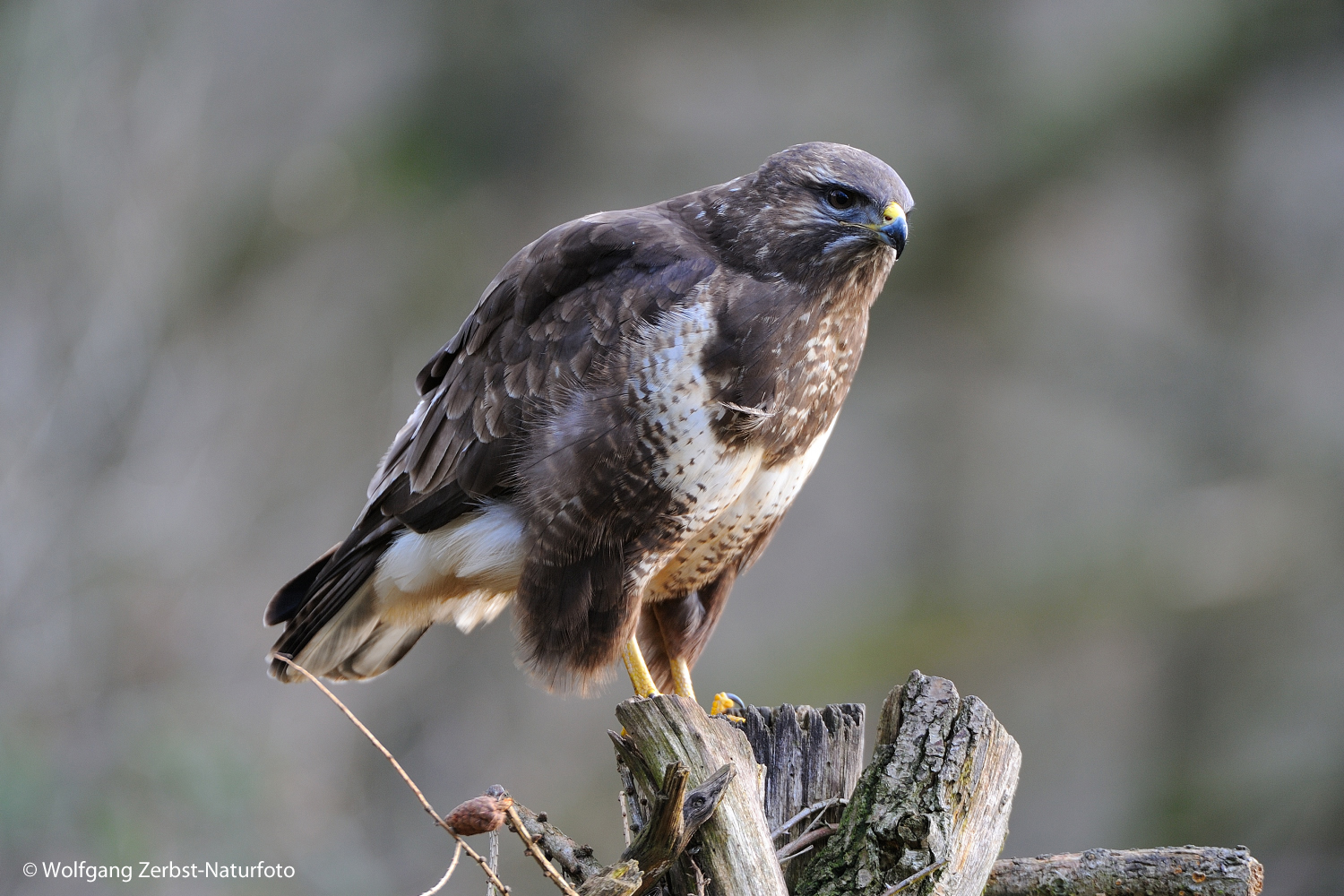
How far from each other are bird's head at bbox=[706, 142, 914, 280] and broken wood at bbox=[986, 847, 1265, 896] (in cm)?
137

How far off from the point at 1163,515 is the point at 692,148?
3374mm

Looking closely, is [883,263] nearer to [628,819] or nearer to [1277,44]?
[628,819]

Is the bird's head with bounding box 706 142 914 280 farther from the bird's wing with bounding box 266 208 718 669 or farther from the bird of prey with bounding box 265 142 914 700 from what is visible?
the bird's wing with bounding box 266 208 718 669

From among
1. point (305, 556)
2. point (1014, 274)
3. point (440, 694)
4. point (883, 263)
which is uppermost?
point (883, 263)

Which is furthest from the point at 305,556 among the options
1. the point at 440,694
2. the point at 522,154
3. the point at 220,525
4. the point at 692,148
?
the point at 692,148

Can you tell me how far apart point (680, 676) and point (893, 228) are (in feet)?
4.76

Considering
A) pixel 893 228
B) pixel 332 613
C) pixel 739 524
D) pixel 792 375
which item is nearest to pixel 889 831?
pixel 739 524

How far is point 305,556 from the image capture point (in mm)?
6176

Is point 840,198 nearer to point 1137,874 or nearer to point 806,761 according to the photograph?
point 806,761

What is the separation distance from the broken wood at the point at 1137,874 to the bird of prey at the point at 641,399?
1040 mm

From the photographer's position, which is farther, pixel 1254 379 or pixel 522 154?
pixel 522 154

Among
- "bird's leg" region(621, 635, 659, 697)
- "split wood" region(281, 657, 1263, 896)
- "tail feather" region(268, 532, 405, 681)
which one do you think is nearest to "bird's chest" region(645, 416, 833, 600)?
"bird's leg" region(621, 635, 659, 697)

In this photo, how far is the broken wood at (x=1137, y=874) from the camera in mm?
2047

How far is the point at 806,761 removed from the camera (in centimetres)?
243
